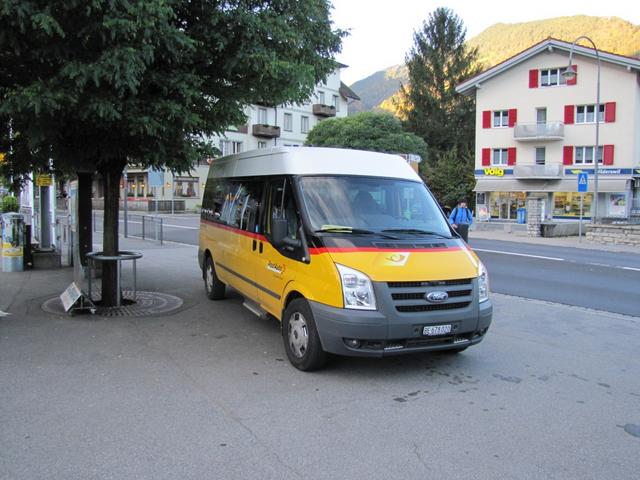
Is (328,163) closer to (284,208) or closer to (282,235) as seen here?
(284,208)

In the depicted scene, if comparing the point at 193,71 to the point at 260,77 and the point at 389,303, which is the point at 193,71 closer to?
the point at 260,77

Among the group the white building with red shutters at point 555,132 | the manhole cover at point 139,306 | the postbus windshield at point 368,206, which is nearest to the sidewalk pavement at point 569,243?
the white building with red shutters at point 555,132

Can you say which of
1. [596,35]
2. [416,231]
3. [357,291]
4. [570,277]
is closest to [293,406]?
[357,291]

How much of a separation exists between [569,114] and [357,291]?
46248 mm

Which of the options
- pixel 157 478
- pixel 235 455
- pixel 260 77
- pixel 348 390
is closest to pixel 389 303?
pixel 348 390

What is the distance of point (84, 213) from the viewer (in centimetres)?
1062

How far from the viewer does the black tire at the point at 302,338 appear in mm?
5461

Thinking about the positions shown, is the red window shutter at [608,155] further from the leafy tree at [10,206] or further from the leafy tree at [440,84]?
the leafy tree at [10,206]

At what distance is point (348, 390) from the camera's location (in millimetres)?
5180

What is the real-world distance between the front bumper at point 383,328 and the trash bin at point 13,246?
8945 mm

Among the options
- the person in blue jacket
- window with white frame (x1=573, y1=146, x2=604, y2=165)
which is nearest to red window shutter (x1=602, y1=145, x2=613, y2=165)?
window with white frame (x1=573, y1=146, x2=604, y2=165)

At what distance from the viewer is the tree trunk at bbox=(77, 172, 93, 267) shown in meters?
10.3

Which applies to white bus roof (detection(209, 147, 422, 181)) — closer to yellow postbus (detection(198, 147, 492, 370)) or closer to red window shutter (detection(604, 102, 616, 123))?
yellow postbus (detection(198, 147, 492, 370))

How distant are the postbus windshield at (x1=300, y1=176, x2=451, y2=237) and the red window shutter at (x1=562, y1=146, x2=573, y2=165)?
44261mm
